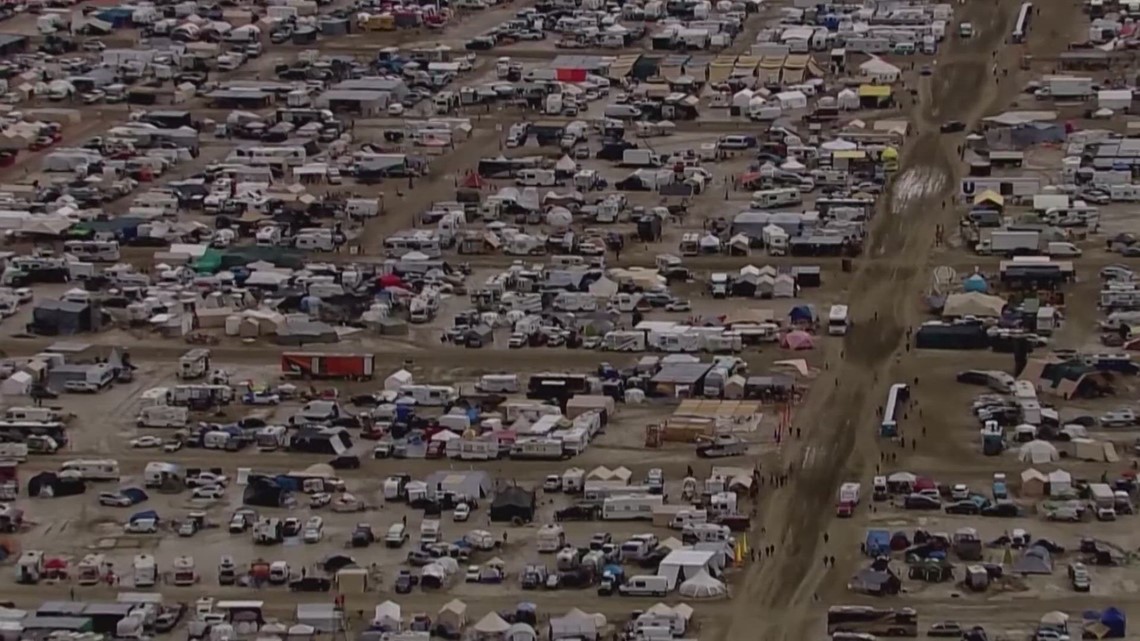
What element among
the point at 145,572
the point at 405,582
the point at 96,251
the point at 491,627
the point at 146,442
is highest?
the point at 491,627

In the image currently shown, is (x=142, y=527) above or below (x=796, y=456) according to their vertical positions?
below

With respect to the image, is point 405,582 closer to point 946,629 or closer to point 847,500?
point 847,500

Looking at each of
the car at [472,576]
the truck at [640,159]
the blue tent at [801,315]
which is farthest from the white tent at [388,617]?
the truck at [640,159]

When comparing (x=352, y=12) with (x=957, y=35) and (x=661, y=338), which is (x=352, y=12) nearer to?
(x=957, y=35)

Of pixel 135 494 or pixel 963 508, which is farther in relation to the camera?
pixel 135 494

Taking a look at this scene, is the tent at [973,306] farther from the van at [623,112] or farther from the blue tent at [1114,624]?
the van at [623,112]

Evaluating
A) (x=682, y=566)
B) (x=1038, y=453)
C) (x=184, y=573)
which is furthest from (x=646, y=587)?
(x=1038, y=453)
